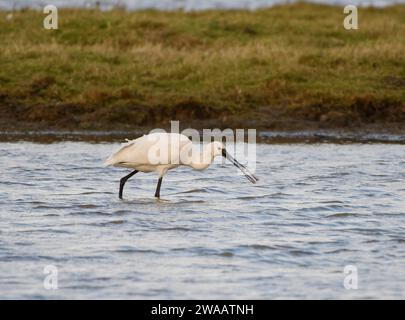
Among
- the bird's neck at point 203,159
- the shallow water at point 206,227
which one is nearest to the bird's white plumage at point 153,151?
the bird's neck at point 203,159

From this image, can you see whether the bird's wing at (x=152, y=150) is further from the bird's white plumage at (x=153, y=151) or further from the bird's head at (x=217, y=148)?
the bird's head at (x=217, y=148)

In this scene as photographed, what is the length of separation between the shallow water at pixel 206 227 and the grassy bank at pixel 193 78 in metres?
1.50

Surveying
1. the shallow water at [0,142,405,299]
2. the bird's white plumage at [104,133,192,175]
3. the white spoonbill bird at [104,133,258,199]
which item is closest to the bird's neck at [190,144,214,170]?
the white spoonbill bird at [104,133,258,199]

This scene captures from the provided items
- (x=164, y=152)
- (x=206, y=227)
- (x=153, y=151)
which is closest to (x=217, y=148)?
(x=164, y=152)

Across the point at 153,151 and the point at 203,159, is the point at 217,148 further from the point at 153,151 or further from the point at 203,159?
the point at 153,151

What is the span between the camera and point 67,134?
16.4 metres

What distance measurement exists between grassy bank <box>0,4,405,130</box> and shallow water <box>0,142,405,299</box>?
1500mm

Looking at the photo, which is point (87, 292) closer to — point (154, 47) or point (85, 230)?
Answer: point (85, 230)

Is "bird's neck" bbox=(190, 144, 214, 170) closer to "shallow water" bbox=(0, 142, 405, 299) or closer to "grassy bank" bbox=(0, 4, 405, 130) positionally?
"shallow water" bbox=(0, 142, 405, 299)

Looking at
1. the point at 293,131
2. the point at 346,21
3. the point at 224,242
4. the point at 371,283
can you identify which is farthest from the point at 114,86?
the point at 371,283

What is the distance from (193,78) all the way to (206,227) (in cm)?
735

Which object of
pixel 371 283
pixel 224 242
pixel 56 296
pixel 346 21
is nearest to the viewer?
pixel 56 296

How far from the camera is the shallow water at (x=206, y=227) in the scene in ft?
27.4

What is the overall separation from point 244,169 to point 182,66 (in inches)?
211
